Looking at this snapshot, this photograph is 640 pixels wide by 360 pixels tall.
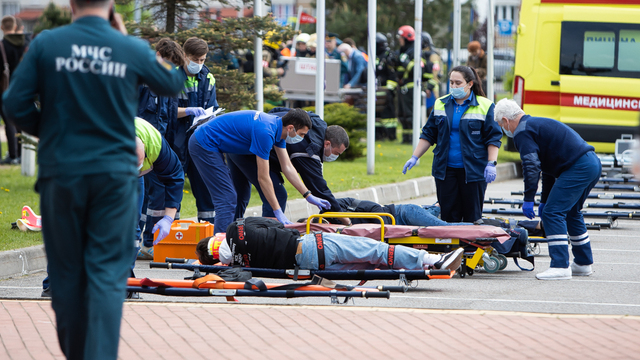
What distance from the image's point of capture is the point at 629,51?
46.7 ft

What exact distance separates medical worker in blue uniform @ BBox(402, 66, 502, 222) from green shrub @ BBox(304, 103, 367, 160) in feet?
24.2

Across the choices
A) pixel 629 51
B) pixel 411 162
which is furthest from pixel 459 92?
pixel 629 51

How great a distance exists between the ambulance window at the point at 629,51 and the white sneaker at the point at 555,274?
804 centimetres

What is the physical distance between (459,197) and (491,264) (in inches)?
45.7

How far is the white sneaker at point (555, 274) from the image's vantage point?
7168 mm

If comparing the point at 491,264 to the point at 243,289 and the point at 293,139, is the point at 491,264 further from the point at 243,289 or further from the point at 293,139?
the point at 243,289

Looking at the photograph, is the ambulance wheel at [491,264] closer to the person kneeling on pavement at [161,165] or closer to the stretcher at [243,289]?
the stretcher at [243,289]

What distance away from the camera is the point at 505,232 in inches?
275

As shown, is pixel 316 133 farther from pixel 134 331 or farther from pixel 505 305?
pixel 134 331

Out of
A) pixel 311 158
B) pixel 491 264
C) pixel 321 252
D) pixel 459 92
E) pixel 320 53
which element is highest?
pixel 320 53

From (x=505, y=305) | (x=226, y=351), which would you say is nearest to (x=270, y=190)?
(x=505, y=305)

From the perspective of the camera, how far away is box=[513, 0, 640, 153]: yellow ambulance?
1415cm

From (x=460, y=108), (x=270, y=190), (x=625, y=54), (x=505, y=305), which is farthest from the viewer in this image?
(x=625, y=54)

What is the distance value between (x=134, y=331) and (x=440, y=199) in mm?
4051
